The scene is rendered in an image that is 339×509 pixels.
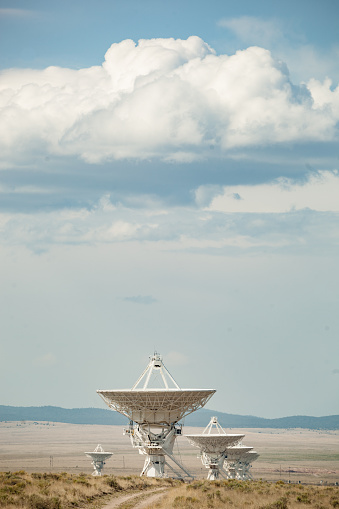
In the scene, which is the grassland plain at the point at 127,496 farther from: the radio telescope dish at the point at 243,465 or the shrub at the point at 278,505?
the radio telescope dish at the point at 243,465

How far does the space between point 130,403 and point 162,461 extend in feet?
21.1

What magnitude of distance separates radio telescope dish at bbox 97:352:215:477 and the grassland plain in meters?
11.8

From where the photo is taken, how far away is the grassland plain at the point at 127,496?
40.1m

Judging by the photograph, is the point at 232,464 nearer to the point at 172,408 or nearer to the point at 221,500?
the point at 172,408

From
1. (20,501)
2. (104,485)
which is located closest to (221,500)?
(104,485)

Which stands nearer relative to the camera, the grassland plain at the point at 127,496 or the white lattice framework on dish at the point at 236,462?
the grassland plain at the point at 127,496

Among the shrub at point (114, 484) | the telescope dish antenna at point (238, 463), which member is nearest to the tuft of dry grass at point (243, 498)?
the shrub at point (114, 484)

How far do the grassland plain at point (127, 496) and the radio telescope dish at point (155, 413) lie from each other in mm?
11834

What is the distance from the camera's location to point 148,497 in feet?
159

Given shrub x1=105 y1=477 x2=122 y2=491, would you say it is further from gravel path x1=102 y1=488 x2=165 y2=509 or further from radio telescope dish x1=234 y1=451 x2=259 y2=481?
radio telescope dish x1=234 y1=451 x2=259 y2=481

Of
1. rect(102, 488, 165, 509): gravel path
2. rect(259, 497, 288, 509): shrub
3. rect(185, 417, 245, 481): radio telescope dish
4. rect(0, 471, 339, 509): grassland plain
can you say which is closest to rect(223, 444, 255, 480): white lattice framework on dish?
rect(185, 417, 245, 481): radio telescope dish

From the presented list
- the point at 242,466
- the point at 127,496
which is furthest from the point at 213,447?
the point at 127,496

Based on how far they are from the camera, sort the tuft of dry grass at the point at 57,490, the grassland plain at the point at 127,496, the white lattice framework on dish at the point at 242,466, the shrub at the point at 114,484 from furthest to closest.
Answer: the white lattice framework on dish at the point at 242,466 → the shrub at the point at 114,484 → the grassland plain at the point at 127,496 → the tuft of dry grass at the point at 57,490

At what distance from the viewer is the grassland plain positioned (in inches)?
1580
